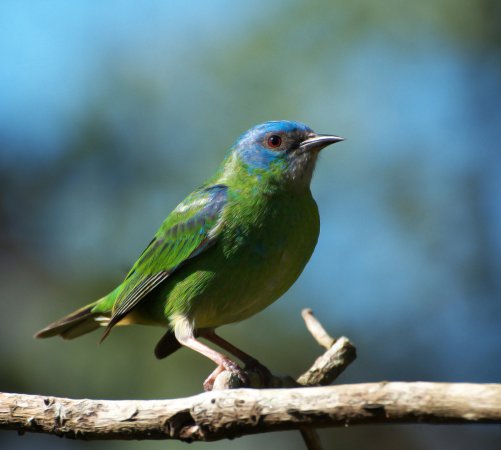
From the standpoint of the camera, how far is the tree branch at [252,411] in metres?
2.62

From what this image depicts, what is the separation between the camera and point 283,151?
5.26 m

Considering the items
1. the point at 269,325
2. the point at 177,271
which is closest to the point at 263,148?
the point at 177,271

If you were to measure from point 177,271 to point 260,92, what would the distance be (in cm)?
383

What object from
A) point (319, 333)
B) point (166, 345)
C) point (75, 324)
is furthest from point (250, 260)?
point (75, 324)

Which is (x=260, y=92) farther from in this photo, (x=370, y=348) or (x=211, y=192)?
(x=211, y=192)

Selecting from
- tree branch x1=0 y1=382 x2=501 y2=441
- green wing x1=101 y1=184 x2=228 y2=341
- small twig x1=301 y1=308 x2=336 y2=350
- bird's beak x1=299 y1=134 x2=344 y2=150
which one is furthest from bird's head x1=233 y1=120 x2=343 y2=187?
tree branch x1=0 y1=382 x2=501 y2=441

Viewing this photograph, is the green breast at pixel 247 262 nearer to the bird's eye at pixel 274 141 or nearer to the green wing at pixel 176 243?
the green wing at pixel 176 243

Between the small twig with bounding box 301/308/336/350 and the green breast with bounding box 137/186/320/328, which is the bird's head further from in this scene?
the small twig with bounding box 301/308/336/350

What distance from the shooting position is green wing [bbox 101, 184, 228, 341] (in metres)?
4.98

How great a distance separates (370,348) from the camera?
26.7 feet

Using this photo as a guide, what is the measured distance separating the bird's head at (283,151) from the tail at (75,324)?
1.56 meters

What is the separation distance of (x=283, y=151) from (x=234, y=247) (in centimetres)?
81

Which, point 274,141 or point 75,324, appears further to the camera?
point 75,324

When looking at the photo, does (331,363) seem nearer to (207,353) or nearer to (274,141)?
(207,353)
